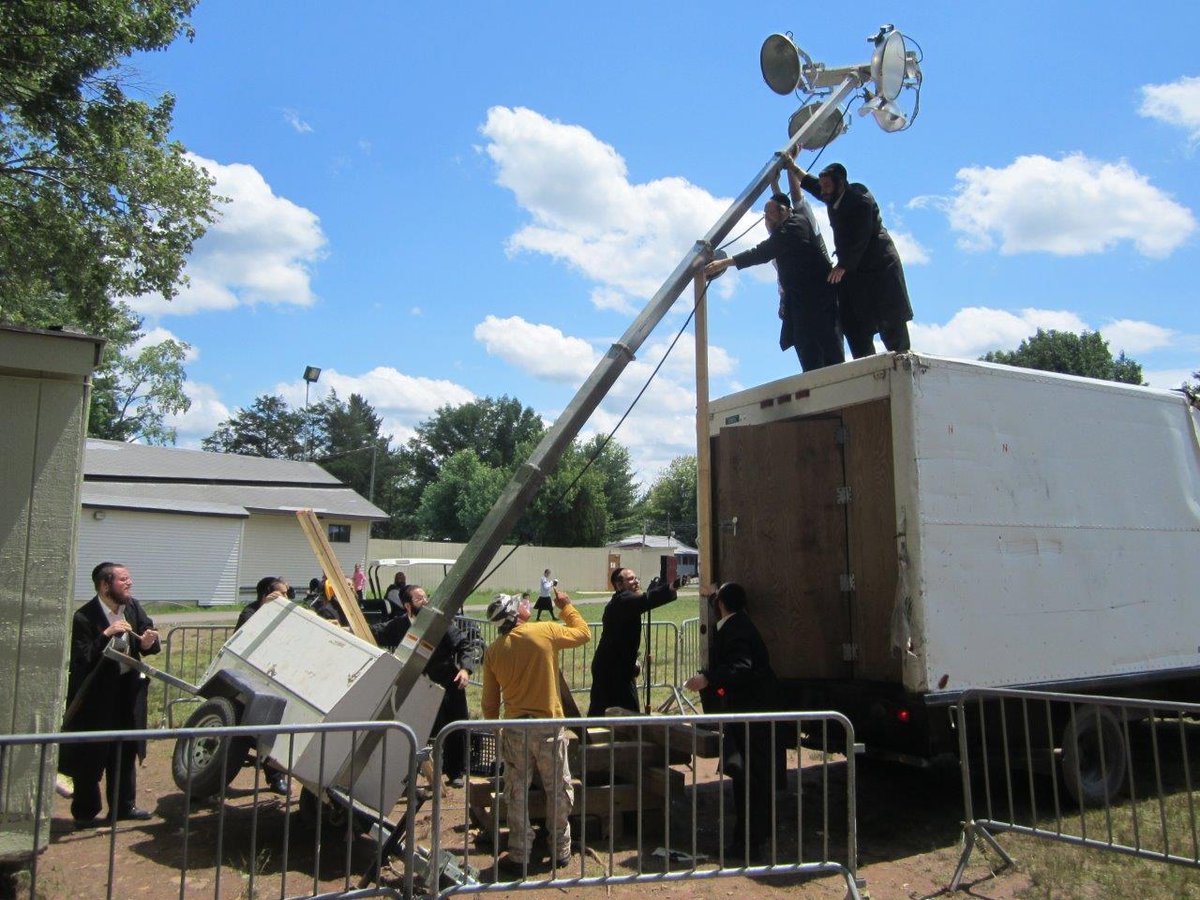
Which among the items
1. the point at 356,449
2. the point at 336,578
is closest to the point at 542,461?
the point at 336,578

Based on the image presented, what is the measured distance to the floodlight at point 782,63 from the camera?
7.42 m

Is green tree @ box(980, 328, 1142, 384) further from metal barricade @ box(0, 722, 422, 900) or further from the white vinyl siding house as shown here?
metal barricade @ box(0, 722, 422, 900)

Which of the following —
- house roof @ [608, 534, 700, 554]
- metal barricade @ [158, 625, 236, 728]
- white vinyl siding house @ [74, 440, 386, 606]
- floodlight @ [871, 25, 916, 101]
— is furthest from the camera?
house roof @ [608, 534, 700, 554]

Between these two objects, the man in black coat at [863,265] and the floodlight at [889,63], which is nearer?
the man in black coat at [863,265]

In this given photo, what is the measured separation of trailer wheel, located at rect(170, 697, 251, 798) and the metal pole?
995 mm

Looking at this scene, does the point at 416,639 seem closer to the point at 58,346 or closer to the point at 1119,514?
the point at 58,346

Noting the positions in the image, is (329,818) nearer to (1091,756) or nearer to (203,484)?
(1091,756)

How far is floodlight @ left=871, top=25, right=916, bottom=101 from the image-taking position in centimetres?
725

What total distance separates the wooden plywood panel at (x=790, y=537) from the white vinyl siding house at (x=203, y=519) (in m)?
21.5

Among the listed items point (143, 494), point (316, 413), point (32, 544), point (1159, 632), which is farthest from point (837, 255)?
point (316, 413)

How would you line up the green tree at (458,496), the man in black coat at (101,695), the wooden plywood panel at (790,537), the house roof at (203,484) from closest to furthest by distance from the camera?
1. the man in black coat at (101,695)
2. the wooden plywood panel at (790,537)
3. the house roof at (203,484)
4. the green tree at (458,496)

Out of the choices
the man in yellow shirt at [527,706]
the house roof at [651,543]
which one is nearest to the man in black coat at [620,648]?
the man in yellow shirt at [527,706]

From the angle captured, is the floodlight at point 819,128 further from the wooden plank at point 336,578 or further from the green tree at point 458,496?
the green tree at point 458,496

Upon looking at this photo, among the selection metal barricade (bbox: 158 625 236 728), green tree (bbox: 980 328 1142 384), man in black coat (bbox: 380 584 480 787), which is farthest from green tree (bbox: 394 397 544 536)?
man in black coat (bbox: 380 584 480 787)
